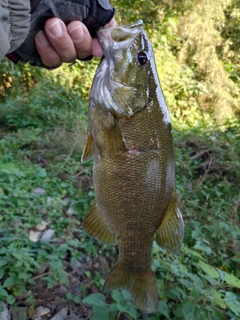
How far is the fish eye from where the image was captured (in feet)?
5.35

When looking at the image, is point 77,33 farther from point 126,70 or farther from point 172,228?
point 172,228

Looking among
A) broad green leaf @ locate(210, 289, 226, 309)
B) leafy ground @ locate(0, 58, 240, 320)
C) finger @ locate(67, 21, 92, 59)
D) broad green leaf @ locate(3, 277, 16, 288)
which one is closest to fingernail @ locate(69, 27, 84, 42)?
finger @ locate(67, 21, 92, 59)

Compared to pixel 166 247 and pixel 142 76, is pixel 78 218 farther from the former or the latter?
pixel 142 76

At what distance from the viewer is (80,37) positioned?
1.55 meters

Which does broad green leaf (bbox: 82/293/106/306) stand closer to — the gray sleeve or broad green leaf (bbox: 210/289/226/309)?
broad green leaf (bbox: 210/289/226/309)

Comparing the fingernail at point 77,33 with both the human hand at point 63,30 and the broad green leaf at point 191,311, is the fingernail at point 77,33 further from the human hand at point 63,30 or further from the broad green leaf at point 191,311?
the broad green leaf at point 191,311

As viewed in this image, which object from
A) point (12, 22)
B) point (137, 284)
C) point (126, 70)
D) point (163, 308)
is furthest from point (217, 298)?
point (12, 22)

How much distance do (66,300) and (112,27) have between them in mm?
2083

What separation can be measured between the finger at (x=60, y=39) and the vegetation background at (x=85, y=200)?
1.10 m

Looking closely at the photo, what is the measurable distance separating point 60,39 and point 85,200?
7.96ft

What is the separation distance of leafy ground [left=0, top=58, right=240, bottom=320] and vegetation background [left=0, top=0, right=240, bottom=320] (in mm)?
11

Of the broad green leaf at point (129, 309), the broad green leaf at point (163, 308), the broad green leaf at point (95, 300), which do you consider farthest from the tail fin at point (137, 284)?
the broad green leaf at point (163, 308)

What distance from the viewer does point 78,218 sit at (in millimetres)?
3576

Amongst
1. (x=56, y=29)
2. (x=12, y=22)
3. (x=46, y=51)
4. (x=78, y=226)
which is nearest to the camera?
(x=12, y=22)
